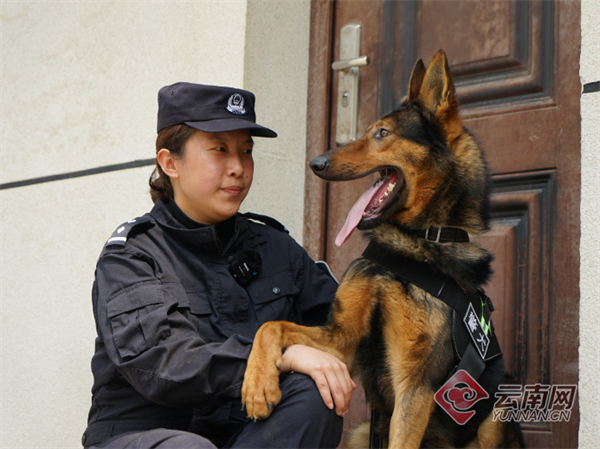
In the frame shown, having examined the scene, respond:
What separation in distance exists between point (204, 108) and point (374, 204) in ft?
2.34

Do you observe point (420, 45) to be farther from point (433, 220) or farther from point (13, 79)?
point (13, 79)

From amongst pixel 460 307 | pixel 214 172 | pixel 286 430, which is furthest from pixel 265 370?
pixel 214 172

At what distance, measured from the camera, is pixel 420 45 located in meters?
3.10

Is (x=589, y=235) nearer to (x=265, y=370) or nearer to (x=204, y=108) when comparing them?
(x=265, y=370)

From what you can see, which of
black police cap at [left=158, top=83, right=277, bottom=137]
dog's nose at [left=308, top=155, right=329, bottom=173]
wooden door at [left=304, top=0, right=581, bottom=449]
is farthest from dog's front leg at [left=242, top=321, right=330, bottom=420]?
wooden door at [left=304, top=0, right=581, bottom=449]

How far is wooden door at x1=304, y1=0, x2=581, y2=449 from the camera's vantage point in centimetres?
256

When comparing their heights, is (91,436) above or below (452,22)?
below

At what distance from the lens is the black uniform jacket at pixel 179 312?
171 centimetres

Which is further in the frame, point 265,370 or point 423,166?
point 423,166

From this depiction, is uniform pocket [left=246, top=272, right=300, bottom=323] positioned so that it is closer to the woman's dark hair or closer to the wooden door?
the woman's dark hair

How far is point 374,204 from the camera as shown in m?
2.17

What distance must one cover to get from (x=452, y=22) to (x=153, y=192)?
1.71 m

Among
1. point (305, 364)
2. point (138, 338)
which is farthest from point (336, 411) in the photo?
point (138, 338)

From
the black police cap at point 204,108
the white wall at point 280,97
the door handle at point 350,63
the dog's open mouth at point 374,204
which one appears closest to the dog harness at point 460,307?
the dog's open mouth at point 374,204
